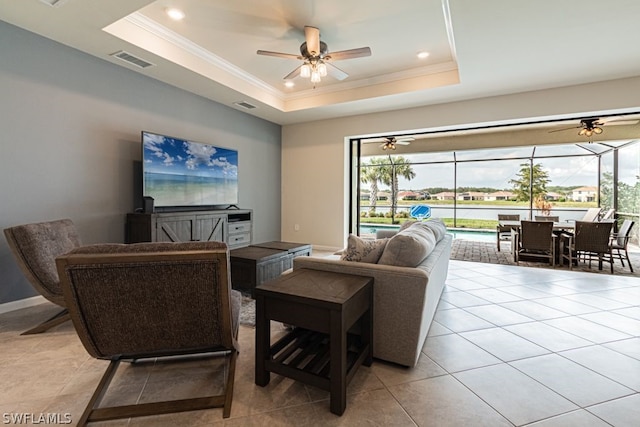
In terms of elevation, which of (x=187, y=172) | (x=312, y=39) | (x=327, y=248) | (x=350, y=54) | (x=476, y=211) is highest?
(x=312, y=39)

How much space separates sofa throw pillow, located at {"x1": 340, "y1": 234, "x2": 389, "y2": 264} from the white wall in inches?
146

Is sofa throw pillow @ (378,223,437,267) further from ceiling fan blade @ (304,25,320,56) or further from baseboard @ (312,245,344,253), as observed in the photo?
baseboard @ (312,245,344,253)

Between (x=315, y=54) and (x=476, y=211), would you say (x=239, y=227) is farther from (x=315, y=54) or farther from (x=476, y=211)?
(x=476, y=211)

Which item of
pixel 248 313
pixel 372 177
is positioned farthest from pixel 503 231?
pixel 248 313

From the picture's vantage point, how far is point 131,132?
3822mm

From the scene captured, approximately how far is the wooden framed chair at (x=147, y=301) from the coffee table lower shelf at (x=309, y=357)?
338 millimetres

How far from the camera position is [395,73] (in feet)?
14.8

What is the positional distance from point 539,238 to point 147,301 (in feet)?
18.6

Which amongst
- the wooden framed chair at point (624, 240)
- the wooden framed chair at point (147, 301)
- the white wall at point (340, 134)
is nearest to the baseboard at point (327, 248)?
the white wall at point (340, 134)

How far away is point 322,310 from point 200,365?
105cm

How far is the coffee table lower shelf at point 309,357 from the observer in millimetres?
1642

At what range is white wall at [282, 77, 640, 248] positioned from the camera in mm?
4297

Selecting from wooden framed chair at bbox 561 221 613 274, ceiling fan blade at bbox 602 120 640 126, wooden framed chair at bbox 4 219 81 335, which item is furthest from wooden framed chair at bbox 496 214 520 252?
wooden framed chair at bbox 4 219 81 335

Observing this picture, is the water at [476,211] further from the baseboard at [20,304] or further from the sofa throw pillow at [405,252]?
the baseboard at [20,304]
